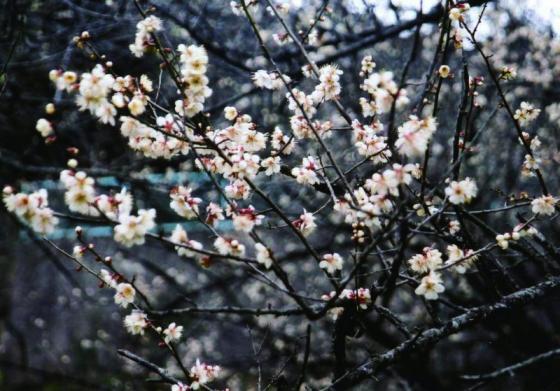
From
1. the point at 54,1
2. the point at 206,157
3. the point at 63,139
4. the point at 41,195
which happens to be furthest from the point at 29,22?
the point at 41,195

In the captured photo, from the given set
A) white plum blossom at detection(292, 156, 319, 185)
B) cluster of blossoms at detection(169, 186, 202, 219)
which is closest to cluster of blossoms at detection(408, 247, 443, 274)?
white plum blossom at detection(292, 156, 319, 185)

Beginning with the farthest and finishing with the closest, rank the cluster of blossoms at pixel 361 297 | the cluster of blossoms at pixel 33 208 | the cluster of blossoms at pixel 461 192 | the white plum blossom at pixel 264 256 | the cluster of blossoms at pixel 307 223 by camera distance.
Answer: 1. the cluster of blossoms at pixel 307 223
2. the cluster of blossoms at pixel 361 297
3. the cluster of blossoms at pixel 461 192
4. the white plum blossom at pixel 264 256
5. the cluster of blossoms at pixel 33 208

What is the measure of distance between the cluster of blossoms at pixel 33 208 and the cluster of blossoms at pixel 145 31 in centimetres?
64

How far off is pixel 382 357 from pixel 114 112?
142cm

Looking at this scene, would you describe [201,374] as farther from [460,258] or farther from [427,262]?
[460,258]

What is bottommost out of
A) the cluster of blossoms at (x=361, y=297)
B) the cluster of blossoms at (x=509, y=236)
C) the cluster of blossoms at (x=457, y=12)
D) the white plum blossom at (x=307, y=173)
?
the cluster of blossoms at (x=361, y=297)

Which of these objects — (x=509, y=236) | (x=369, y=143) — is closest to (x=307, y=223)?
(x=369, y=143)

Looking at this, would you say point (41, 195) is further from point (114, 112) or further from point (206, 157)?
point (206, 157)

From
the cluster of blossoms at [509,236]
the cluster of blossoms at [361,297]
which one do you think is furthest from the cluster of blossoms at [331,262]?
the cluster of blossoms at [509,236]

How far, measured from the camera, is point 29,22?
14.9ft

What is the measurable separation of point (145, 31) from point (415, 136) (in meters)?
1.02

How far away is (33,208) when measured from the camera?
1.59 metres

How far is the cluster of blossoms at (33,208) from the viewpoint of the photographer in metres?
1.57

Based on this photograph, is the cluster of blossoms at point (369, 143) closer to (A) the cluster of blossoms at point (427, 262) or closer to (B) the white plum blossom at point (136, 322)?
(A) the cluster of blossoms at point (427, 262)
